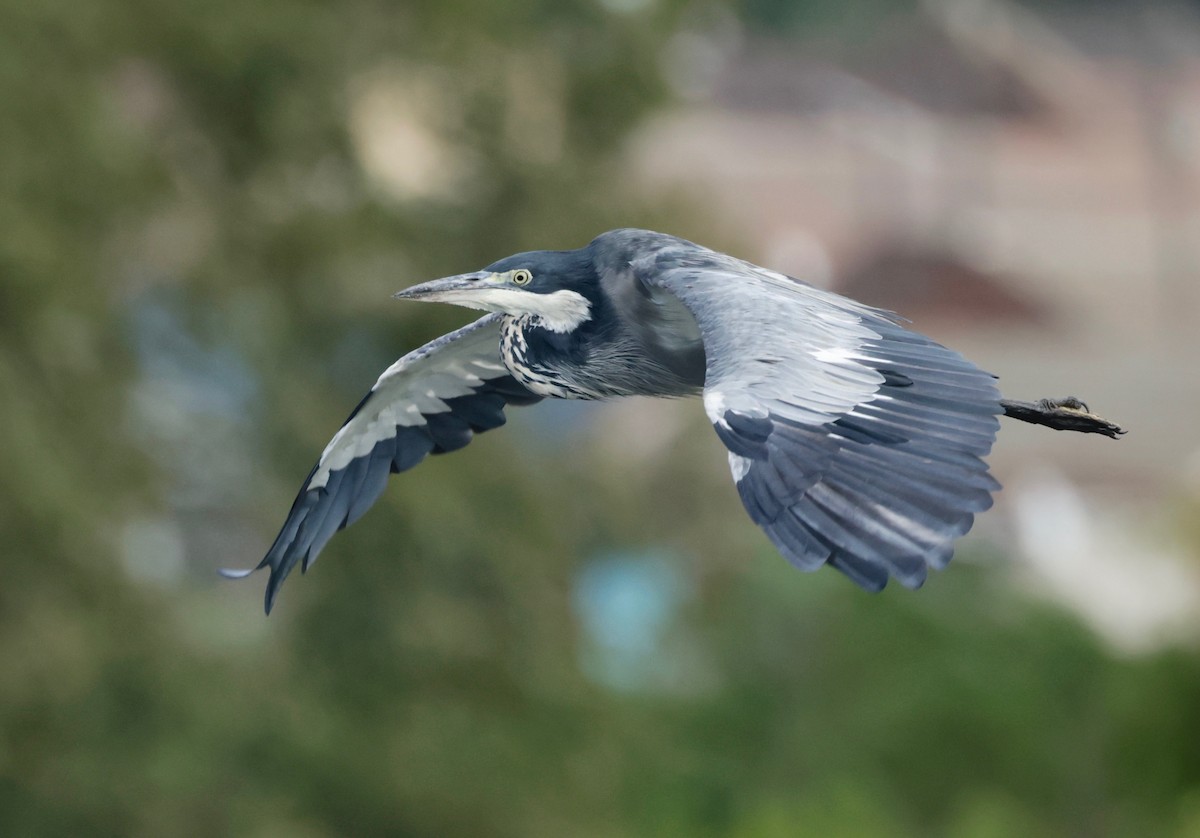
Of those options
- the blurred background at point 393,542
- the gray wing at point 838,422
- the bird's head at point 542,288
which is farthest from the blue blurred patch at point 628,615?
the gray wing at point 838,422

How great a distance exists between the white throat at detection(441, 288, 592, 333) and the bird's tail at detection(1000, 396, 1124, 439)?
3.33ft

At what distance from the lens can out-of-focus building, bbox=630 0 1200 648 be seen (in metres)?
39.8

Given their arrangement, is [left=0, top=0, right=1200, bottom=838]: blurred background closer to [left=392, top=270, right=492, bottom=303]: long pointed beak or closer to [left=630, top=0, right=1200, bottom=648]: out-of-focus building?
[left=392, top=270, right=492, bottom=303]: long pointed beak

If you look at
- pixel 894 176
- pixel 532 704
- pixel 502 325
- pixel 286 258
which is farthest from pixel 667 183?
pixel 894 176

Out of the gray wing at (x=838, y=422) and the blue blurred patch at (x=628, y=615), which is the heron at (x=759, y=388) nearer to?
the gray wing at (x=838, y=422)

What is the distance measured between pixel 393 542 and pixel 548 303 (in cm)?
1209

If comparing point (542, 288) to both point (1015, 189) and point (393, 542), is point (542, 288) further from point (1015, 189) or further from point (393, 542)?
point (1015, 189)

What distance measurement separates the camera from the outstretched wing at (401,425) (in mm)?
4793

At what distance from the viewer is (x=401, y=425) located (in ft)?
16.3

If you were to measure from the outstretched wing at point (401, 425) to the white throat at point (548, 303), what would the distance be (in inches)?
20.0

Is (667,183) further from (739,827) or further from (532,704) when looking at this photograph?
(739,827)

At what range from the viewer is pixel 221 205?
1662 centimetres

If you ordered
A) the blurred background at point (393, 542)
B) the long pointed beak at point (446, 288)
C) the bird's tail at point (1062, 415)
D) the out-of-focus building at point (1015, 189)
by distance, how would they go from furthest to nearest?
the out-of-focus building at point (1015, 189), the blurred background at point (393, 542), the bird's tail at point (1062, 415), the long pointed beak at point (446, 288)

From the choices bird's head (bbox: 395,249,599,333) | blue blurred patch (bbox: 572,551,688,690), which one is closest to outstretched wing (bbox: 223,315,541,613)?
bird's head (bbox: 395,249,599,333)
